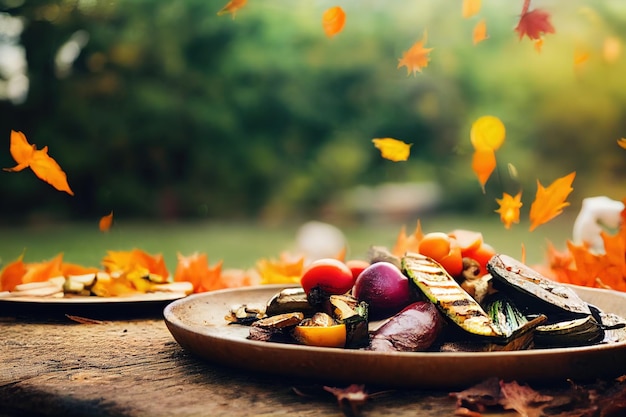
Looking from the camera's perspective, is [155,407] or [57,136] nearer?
[155,407]

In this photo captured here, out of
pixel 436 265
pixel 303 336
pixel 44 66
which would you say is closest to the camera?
pixel 303 336

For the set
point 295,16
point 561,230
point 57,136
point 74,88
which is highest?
point 295,16

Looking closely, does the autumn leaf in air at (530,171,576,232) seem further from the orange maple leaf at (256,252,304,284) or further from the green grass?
the green grass

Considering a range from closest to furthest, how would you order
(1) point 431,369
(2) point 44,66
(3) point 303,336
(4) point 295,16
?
(1) point 431,369
(3) point 303,336
(2) point 44,66
(4) point 295,16

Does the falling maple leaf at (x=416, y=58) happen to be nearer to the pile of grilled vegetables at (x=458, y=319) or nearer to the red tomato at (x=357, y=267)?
the red tomato at (x=357, y=267)

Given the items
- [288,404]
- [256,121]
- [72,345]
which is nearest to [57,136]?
[256,121]

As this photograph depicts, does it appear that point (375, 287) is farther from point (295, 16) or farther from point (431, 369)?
point (295, 16)

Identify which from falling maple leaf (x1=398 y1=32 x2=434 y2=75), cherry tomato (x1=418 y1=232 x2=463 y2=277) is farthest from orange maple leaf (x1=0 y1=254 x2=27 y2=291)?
falling maple leaf (x1=398 y1=32 x2=434 y2=75)
